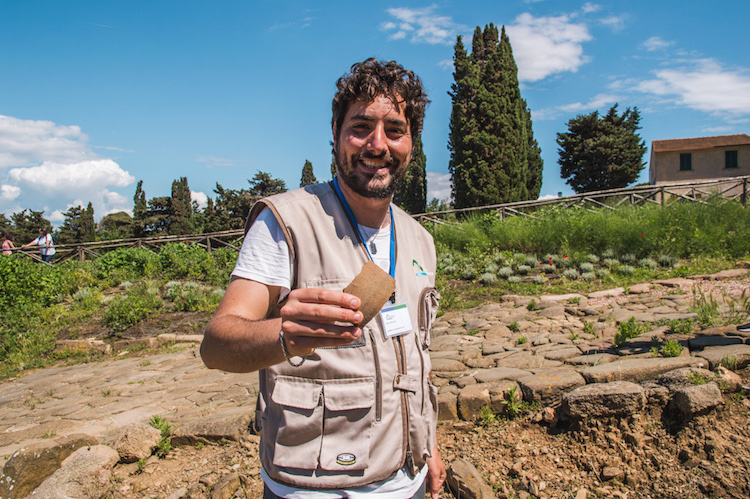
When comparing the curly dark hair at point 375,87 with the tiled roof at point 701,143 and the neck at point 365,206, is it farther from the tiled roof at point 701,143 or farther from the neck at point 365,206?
the tiled roof at point 701,143

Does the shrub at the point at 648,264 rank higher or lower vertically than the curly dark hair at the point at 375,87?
lower

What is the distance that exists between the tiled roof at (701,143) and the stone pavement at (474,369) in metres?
32.6

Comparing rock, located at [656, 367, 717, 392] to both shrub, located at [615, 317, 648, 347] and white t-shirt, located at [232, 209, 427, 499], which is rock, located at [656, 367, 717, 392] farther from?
white t-shirt, located at [232, 209, 427, 499]

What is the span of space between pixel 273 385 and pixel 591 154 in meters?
37.7

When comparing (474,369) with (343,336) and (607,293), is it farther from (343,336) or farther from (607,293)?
(607,293)

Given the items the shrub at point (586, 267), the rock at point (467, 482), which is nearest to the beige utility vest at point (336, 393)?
the rock at point (467, 482)

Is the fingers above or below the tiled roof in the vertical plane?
below

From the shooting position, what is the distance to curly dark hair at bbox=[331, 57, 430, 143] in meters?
1.65

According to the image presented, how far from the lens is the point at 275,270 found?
1325 mm

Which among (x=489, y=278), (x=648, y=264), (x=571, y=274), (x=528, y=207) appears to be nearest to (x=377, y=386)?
(x=489, y=278)

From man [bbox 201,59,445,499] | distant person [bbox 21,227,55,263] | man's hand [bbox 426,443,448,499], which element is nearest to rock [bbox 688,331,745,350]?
man's hand [bbox 426,443,448,499]

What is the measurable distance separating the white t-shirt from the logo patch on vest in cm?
9

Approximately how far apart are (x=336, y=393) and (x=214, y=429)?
276 cm

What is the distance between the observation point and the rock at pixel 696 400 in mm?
2926
